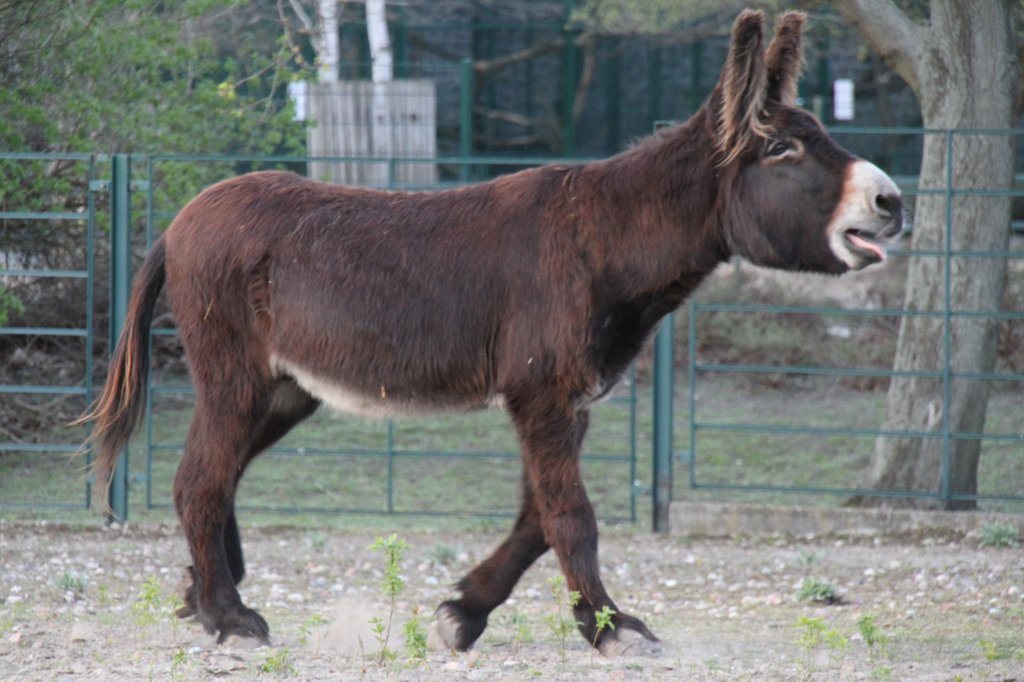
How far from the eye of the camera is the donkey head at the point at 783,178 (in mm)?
4391

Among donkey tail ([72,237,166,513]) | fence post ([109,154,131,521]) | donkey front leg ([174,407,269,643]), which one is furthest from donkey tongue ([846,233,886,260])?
fence post ([109,154,131,521])

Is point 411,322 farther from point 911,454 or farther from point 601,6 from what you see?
point 601,6

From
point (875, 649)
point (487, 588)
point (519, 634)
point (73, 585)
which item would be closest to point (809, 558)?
point (875, 649)

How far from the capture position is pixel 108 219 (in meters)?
8.45

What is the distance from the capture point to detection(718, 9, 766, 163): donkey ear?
4430 millimetres

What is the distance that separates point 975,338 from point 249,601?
454cm

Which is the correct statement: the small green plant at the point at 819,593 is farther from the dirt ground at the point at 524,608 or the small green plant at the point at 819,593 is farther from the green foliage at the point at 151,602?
the green foliage at the point at 151,602

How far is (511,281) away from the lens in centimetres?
469

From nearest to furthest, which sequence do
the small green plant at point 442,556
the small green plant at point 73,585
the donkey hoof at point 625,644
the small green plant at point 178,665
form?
1. the small green plant at point 178,665
2. the donkey hoof at point 625,644
3. the small green plant at point 73,585
4. the small green plant at point 442,556

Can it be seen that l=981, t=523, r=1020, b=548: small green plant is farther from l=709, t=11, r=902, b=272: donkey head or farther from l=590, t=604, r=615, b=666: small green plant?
l=590, t=604, r=615, b=666: small green plant

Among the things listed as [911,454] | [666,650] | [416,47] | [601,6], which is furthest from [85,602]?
[416,47]

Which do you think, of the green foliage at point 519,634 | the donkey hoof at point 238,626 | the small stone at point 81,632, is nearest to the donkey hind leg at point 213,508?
the donkey hoof at point 238,626

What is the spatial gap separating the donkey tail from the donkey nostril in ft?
9.19

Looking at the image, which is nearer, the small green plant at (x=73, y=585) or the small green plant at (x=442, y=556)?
the small green plant at (x=73, y=585)
